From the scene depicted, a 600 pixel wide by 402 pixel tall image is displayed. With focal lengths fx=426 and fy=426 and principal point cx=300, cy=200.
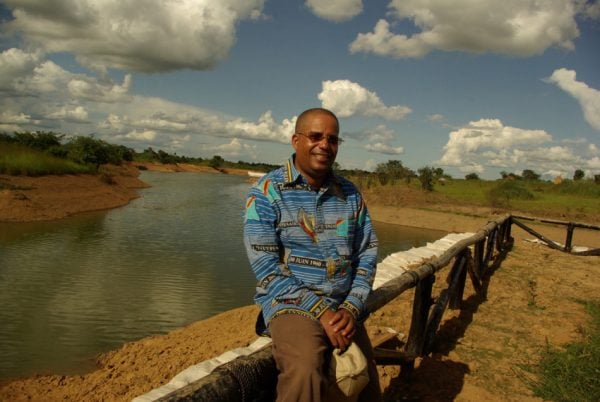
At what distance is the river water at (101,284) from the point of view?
6.48 m

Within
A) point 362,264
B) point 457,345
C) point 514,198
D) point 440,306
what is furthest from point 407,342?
point 514,198

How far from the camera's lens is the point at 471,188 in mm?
34406

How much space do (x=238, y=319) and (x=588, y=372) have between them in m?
4.80

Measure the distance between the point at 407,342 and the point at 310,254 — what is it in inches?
99.2

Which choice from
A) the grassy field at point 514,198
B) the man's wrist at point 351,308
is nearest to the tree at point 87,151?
the grassy field at point 514,198

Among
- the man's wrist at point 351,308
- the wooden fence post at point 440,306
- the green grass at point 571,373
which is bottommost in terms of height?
the green grass at point 571,373

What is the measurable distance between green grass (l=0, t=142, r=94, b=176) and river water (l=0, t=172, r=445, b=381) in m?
6.52

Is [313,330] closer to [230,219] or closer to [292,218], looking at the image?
[292,218]

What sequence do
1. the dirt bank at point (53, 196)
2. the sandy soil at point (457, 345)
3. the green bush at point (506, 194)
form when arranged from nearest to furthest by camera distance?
the sandy soil at point (457, 345) < the dirt bank at point (53, 196) < the green bush at point (506, 194)

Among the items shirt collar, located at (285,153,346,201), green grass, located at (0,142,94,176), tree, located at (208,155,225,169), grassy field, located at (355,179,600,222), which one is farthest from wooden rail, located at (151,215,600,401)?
tree, located at (208,155,225,169)

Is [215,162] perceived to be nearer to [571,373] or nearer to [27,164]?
[27,164]

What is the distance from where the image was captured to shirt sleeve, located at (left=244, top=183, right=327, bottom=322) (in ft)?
6.54

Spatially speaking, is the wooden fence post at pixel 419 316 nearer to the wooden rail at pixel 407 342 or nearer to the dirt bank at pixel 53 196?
the wooden rail at pixel 407 342

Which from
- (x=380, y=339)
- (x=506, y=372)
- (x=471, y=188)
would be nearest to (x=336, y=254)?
(x=380, y=339)
